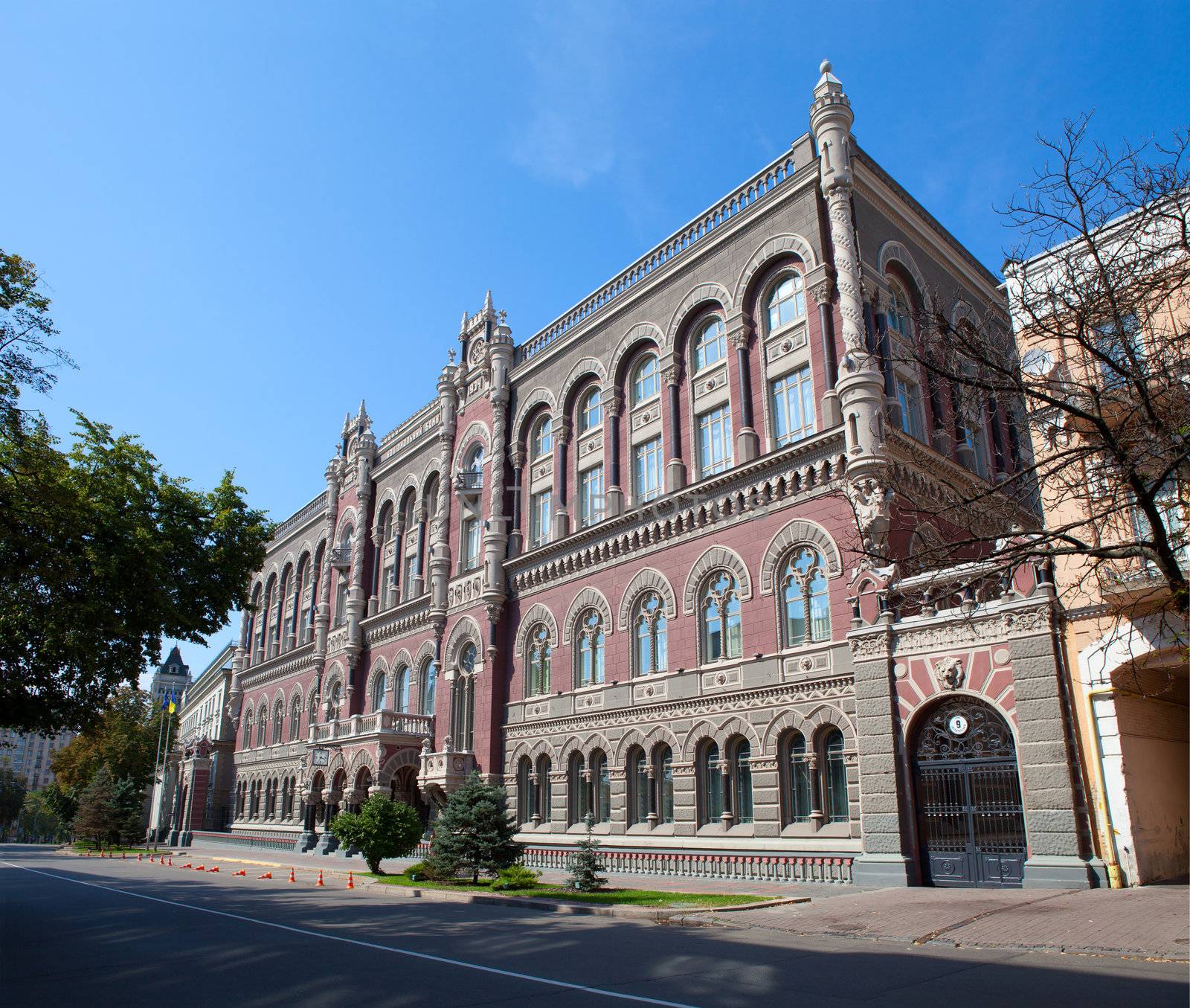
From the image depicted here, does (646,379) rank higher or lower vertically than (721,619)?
higher

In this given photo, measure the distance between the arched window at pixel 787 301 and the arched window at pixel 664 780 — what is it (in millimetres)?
12969

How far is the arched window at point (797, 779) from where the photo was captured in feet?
72.1

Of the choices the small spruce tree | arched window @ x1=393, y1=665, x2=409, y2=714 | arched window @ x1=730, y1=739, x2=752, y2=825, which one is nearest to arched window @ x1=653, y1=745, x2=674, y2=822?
arched window @ x1=730, y1=739, x2=752, y2=825

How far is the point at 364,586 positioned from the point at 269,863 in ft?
47.5

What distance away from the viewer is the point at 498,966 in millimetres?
10438

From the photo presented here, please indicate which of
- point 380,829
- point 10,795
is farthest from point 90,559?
point 10,795

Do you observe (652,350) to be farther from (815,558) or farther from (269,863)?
(269,863)

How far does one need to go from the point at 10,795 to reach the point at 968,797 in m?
143

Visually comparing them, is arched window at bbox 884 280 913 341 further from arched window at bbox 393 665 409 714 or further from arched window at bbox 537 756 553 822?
arched window at bbox 393 665 409 714

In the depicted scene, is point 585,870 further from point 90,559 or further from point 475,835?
point 90,559

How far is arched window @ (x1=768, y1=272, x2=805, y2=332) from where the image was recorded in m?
25.7

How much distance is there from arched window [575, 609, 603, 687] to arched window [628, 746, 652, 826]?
9.73 feet

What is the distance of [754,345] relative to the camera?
26.7 metres

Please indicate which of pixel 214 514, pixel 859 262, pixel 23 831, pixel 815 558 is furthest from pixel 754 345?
pixel 23 831
